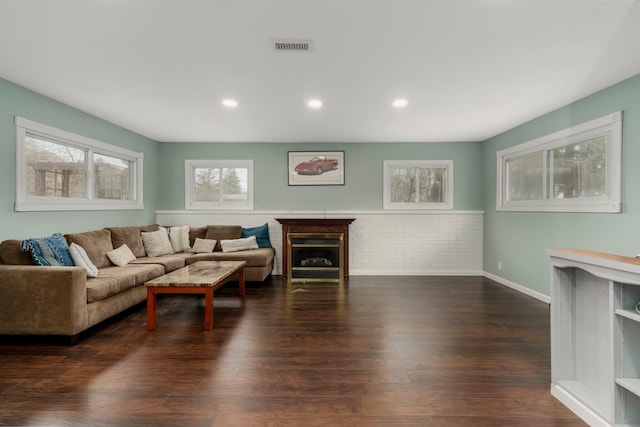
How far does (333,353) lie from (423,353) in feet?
2.44

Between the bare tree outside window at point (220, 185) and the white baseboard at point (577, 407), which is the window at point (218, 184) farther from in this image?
the white baseboard at point (577, 407)

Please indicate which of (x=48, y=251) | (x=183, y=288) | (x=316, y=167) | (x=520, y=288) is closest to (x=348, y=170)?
(x=316, y=167)

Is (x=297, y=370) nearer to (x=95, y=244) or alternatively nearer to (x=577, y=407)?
(x=577, y=407)

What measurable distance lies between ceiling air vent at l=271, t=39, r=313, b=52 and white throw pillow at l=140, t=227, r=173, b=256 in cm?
375

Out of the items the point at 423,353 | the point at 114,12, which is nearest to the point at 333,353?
the point at 423,353

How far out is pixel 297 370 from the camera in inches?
90.0

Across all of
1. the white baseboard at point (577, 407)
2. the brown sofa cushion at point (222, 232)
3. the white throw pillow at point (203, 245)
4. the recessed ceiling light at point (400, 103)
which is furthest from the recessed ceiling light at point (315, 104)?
the white baseboard at point (577, 407)

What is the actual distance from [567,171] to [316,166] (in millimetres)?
3731

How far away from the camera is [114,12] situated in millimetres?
2031

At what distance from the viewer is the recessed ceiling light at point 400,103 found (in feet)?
11.9

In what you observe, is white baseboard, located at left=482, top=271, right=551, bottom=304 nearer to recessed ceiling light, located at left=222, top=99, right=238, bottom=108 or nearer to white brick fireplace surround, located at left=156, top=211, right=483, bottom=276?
white brick fireplace surround, located at left=156, top=211, right=483, bottom=276

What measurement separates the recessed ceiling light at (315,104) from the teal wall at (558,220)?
9.84ft

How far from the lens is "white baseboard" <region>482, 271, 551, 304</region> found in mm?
4069

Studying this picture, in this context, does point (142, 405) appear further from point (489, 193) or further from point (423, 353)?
point (489, 193)
